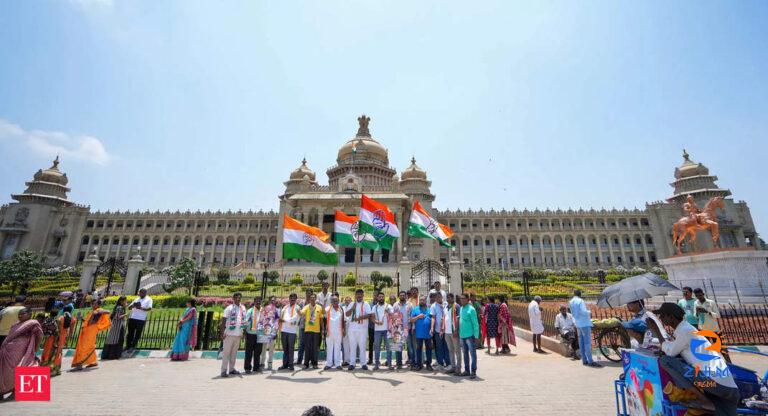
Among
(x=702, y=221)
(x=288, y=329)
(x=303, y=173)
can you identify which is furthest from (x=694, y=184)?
(x=288, y=329)

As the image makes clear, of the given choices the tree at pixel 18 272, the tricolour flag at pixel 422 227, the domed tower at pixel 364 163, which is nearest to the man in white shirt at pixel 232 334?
the tricolour flag at pixel 422 227

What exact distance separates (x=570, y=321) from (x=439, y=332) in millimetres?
4283

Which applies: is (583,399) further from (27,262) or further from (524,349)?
(27,262)

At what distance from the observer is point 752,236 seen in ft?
182

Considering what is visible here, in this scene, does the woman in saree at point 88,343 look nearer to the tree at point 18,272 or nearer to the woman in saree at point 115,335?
the woman in saree at point 115,335

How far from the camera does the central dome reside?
5750 centimetres

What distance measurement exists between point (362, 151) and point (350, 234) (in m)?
46.3

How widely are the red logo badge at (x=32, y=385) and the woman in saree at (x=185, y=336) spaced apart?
300 centimetres

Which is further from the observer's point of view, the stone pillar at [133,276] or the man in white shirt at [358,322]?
the stone pillar at [133,276]

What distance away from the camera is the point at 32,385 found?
612 centimetres

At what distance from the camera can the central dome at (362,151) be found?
189 feet

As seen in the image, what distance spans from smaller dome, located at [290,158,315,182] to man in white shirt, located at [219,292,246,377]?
45.2 meters

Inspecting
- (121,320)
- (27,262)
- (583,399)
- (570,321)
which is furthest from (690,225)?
(27,262)

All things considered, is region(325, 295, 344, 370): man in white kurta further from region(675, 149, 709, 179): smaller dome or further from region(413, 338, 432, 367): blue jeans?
region(675, 149, 709, 179): smaller dome
